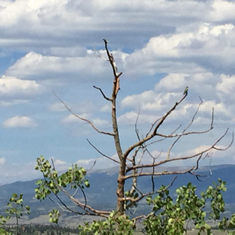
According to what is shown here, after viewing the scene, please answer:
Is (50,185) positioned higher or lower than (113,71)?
lower

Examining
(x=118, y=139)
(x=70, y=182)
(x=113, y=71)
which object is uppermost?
(x=113, y=71)

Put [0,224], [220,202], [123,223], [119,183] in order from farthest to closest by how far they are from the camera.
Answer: [0,224] < [220,202] < [119,183] < [123,223]

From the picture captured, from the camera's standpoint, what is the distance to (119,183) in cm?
2102

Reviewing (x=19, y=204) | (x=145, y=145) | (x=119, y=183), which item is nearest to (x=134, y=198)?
(x=119, y=183)

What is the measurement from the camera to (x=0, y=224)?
29.8 meters

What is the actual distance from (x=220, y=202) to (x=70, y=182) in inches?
231

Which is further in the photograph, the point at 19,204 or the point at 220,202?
the point at 19,204

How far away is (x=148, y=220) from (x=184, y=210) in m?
1.36

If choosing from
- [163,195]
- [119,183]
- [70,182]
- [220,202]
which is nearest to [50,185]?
[70,182]

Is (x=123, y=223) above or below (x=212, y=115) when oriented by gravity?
below

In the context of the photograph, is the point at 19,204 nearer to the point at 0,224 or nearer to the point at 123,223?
the point at 0,224

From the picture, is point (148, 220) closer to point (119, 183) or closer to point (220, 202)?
point (119, 183)

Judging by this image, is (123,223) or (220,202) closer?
(123,223)

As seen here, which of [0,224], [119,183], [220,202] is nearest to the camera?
[119,183]
